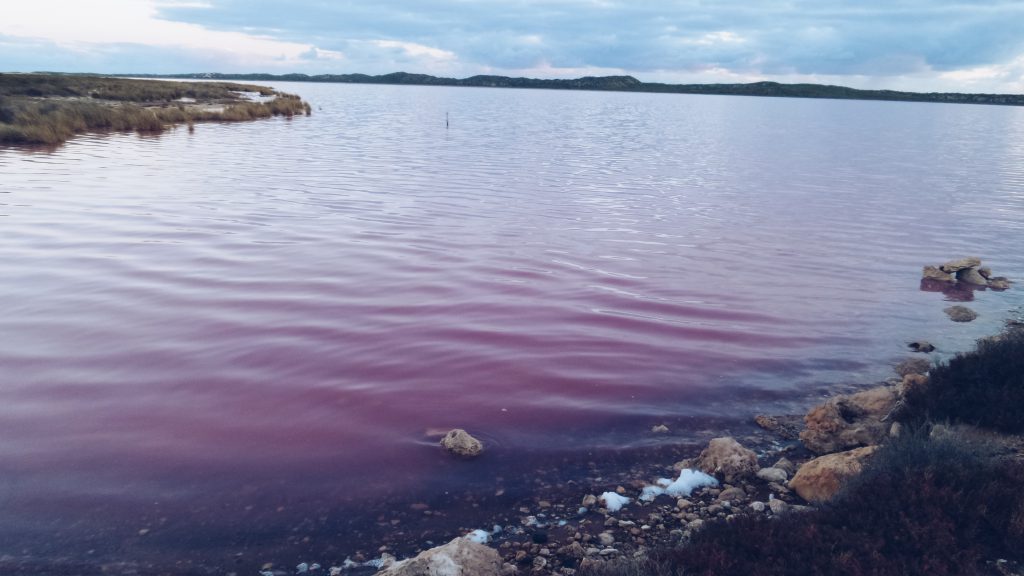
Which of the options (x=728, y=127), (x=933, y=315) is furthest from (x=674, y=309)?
(x=728, y=127)

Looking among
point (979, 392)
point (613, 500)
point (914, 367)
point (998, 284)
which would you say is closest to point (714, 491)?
point (613, 500)

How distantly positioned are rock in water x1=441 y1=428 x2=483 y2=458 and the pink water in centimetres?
14

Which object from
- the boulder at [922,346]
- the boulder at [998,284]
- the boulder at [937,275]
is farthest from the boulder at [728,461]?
the boulder at [998,284]

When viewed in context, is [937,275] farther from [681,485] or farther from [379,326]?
[379,326]

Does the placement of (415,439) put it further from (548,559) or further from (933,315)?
(933,315)

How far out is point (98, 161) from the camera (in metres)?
24.9

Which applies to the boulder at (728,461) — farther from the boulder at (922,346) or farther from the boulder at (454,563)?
the boulder at (922,346)

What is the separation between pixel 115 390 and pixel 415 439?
342 centimetres

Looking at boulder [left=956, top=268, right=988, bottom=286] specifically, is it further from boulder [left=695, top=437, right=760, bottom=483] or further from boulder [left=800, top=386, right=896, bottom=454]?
boulder [left=695, top=437, right=760, bottom=483]

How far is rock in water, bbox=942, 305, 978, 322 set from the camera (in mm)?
10688

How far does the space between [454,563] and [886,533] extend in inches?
101

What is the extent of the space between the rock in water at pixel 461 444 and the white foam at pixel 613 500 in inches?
50.7

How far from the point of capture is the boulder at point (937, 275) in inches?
508

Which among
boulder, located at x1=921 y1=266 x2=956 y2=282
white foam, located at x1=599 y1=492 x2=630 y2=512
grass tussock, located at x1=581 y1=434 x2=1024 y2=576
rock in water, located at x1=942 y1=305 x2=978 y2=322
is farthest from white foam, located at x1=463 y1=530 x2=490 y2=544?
boulder, located at x1=921 y1=266 x2=956 y2=282
